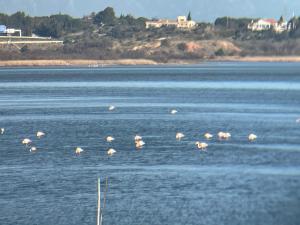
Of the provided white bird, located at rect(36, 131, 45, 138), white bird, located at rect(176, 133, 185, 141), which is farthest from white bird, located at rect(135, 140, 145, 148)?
white bird, located at rect(36, 131, 45, 138)

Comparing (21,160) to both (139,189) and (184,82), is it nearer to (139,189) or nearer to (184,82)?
(139,189)

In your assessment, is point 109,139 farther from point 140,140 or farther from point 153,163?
point 153,163

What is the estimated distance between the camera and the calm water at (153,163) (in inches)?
1599

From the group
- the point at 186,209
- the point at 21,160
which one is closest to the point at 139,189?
the point at 186,209

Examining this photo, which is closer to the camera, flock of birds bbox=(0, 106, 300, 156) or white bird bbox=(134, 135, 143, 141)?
flock of birds bbox=(0, 106, 300, 156)

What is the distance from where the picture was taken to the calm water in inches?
1599

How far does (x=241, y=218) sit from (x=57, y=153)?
72.3 ft

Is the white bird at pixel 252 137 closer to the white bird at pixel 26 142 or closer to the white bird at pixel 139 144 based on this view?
the white bird at pixel 139 144

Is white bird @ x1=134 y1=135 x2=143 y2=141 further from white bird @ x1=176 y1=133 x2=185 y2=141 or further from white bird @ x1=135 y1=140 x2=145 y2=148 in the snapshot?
white bird @ x1=176 y1=133 x2=185 y2=141

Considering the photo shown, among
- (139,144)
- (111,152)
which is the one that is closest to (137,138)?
(139,144)

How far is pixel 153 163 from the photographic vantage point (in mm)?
53219

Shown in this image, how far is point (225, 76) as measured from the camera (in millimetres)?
159125

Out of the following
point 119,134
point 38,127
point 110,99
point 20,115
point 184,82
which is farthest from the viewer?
point 184,82

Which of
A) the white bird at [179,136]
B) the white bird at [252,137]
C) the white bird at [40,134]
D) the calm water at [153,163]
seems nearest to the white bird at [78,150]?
the calm water at [153,163]
